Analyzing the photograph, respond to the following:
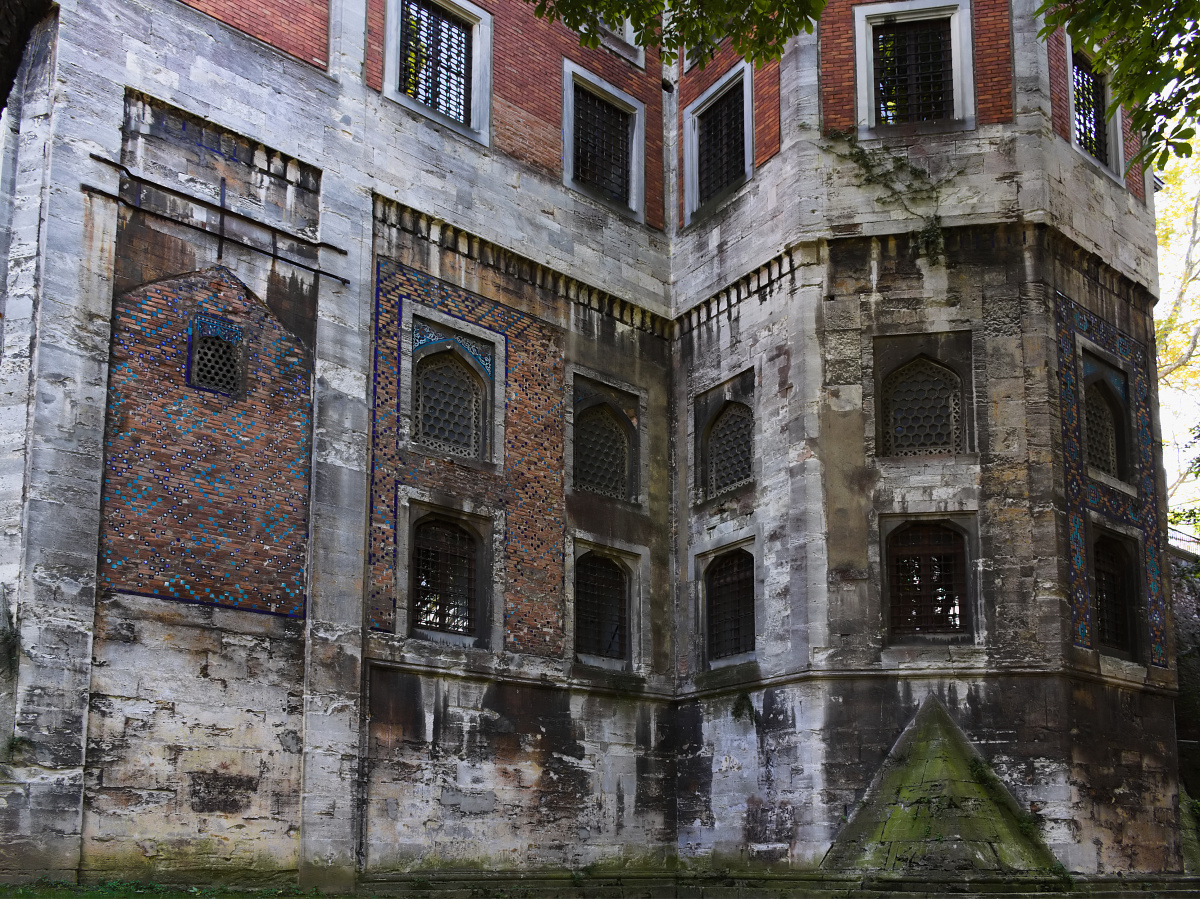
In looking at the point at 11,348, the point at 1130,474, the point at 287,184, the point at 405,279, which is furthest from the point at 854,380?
the point at 11,348

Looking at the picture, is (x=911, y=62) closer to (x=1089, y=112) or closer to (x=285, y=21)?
(x=1089, y=112)

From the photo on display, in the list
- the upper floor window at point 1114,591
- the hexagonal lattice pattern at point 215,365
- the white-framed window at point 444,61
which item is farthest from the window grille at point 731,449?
the hexagonal lattice pattern at point 215,365

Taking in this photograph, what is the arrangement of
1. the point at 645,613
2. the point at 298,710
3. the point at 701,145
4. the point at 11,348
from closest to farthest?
the point at 11,348 < the point at 298,710 < the point at 645,613 < the point at 701,145

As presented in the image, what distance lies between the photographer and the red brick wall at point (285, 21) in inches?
621

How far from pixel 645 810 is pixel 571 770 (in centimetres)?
138

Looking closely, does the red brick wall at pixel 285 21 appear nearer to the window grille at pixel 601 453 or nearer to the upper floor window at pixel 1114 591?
the window grille at pixel 601 453

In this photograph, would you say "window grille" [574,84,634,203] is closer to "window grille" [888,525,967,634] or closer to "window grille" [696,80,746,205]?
"window grille" [696,80,746,205]

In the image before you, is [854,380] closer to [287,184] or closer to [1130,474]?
[1130,474]

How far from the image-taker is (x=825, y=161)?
58.9 feet

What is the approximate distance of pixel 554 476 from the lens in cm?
1788

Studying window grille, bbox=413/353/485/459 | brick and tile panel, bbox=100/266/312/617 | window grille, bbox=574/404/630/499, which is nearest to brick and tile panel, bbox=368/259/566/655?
window grille, bbox=413/353/485/459

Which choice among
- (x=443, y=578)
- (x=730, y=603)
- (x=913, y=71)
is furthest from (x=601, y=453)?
(x=913, y=71)

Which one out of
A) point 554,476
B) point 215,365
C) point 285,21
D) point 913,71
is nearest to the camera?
point 215,365

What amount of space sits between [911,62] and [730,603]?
7.79m
